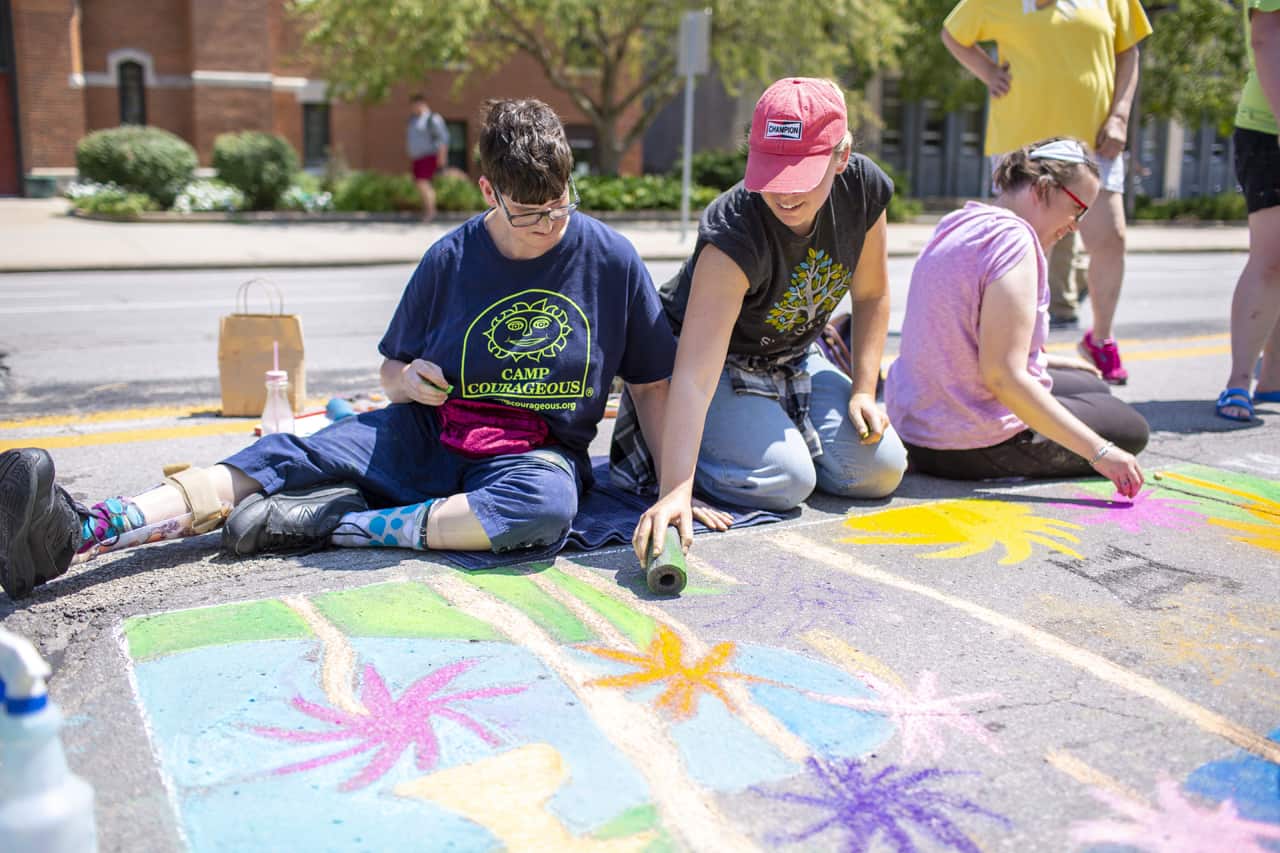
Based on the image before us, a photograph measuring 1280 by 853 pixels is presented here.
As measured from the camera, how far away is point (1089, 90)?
5793 millimetres

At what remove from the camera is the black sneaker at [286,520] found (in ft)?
10.3

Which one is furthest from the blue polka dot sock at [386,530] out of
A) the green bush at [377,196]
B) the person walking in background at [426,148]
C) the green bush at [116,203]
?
the green bush at [377,196]

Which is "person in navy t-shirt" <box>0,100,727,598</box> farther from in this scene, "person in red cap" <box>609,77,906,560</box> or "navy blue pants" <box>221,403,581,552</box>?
"person in red cap" <box>609,77,906,560</box>

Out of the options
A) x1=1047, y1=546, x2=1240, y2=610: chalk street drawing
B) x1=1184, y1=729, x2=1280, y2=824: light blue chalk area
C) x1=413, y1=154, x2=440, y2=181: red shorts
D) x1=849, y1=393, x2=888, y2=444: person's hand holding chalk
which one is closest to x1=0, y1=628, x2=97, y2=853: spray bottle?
x1=1184, y1=729, x2=1280, y2=824: light blue chalk area

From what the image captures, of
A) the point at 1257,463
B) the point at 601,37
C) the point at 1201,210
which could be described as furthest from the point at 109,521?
the point at 1201,210

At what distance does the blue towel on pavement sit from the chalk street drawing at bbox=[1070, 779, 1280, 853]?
1613 mm

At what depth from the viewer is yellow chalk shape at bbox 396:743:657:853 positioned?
191 centimetres

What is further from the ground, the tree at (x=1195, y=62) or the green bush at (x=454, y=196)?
the tree at (x=1195, y=62)

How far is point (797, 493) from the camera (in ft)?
11.8

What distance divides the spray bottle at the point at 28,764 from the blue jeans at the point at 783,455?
2.33 m

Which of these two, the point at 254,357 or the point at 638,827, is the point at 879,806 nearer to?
the point at 638,827

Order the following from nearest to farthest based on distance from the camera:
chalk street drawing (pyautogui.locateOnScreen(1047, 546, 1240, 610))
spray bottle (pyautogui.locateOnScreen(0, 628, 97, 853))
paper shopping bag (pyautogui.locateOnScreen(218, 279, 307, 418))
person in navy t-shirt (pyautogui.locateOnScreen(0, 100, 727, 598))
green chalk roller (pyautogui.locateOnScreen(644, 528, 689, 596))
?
spray bottle (pyautogui.locateOnScreen(0, 628, 97, 853)) → green chalk roller (pyautogui.locateOnScreen(644, 528, 689, 596)) → chalk street drawing (pyautogui.locateOnScreen(1047, 546, 1240, 610)) → person in navy t-shirt (pyautogui.locateOnScreen(0, 100, 727, 598)) → paper shopping bag (pyautogui.locateOnScreen(218, 279, 307, 418))

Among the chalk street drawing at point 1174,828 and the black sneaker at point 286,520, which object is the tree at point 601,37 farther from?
the chalk street drawing at point 1174,828

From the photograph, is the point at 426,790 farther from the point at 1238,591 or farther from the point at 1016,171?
the point at 1016,171
